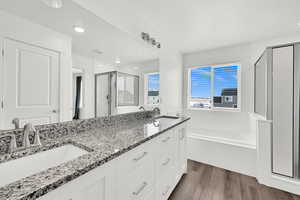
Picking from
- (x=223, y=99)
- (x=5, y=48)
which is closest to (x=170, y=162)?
(x=5, y=48)

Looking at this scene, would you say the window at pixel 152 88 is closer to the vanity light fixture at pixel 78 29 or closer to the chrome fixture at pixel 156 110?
the chrome fixture at pixel 156 110

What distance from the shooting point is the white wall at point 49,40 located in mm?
812

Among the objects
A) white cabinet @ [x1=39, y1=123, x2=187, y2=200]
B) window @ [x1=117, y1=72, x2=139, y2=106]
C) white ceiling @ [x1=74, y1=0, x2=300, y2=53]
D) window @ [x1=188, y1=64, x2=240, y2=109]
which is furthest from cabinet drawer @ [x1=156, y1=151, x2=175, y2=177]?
window @ [x1=188, y1=64, x2=240, y2=109]

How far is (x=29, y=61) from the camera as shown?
2.94ft

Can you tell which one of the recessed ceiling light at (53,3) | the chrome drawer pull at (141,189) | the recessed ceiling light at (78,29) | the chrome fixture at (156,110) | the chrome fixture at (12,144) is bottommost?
the chrome drawer pull at (141,189)

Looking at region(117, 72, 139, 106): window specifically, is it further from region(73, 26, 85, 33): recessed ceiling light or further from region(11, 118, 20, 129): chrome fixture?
region(11, 118, 20, 129): chrome fixture

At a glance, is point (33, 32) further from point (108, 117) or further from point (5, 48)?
point (108, 117)

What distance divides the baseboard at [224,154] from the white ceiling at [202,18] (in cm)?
191

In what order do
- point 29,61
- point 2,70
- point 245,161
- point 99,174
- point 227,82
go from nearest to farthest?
point 99,174 → point 2,70 → point 29,61 → point 245,161 → point 227,82

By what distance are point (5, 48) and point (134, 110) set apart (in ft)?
4.55

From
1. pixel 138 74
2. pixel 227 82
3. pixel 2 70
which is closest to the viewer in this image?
pixel 2 70

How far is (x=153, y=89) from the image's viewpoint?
→ 2117 mm

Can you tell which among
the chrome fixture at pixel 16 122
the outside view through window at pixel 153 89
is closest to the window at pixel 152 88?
the outside view through window at pixel 153 89

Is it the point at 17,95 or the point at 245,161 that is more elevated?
the point at 17,95
